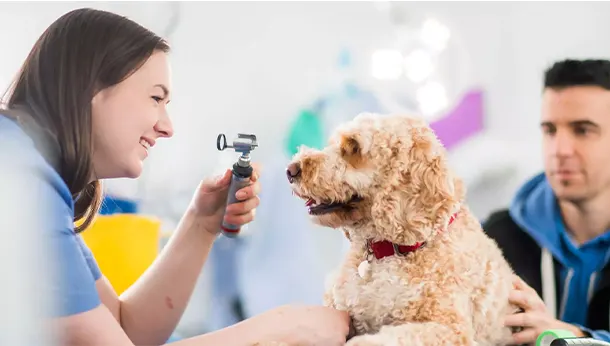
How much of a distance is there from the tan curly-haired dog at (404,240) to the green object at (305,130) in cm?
45

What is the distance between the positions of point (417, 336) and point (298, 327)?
169 mm

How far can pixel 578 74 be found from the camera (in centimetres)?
143

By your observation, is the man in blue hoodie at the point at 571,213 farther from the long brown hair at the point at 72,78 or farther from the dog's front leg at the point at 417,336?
the long brown hair at the point at 72,78

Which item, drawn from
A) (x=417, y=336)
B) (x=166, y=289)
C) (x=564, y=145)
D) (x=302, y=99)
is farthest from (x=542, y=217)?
(x=166, y=289)

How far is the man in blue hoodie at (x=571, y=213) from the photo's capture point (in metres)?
1.38

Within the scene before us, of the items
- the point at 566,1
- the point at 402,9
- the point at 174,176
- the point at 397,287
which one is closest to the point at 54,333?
the point at 397,287

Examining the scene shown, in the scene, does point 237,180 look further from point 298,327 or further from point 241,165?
point 298,327

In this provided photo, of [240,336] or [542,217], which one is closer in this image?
[240,336]

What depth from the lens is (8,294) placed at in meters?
0.70

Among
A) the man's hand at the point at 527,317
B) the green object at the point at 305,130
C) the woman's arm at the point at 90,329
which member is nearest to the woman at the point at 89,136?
the woman's arm at the point at 90,329

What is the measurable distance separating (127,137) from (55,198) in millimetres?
209

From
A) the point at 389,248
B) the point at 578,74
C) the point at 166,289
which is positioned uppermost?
the point at 578,74

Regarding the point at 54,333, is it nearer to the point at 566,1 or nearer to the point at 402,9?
the point at 402,9

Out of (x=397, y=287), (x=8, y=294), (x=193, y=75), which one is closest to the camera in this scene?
(x=8, y=294)
